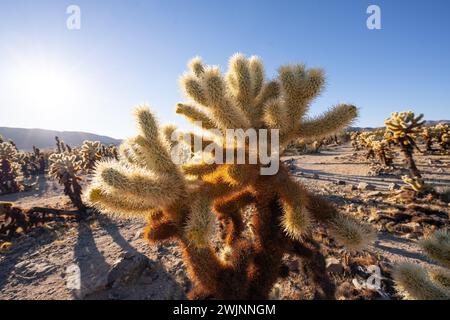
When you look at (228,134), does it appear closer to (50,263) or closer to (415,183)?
(50,263)

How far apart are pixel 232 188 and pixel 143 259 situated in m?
3.14

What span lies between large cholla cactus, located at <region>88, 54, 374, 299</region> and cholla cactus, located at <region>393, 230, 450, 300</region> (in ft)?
1.52

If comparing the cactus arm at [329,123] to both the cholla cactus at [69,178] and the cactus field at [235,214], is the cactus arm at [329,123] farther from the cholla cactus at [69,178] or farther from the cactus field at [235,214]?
the cholla cactus at [69,178]

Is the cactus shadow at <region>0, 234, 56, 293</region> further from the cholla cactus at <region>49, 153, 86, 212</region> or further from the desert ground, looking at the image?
the cholla cactus at <region>49, 153, 86, 212</region>

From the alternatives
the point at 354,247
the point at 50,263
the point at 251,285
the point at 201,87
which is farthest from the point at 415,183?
the point at 50,263

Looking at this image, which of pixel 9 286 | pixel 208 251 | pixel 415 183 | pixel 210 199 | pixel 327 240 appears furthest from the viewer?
pixel 415 183

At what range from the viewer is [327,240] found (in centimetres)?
520

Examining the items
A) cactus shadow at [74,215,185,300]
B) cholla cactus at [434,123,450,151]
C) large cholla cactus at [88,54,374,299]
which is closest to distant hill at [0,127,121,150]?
cholla cactus at [434,123,450,151]

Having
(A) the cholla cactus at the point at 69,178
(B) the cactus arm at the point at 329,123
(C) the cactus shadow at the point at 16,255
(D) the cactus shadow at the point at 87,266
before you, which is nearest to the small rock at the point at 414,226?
(B) the cactus arm at the point at 329,123

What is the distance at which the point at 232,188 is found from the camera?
2471mm

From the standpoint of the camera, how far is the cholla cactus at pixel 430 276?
2289 mm

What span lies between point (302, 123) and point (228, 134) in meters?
0.84

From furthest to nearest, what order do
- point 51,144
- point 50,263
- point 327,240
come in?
point 51,144 < point 50,263 < point 327,240

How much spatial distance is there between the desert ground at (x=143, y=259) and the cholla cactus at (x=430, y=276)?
119 centimetres
